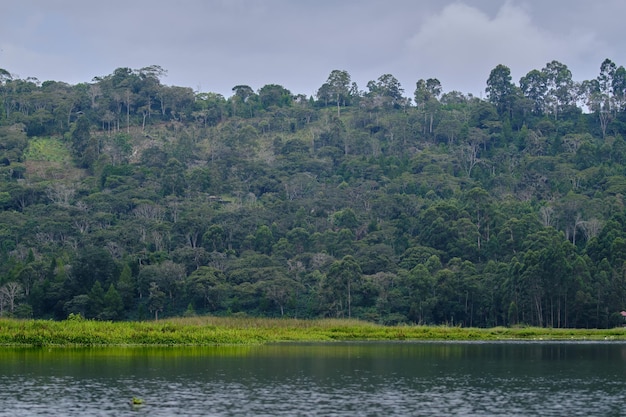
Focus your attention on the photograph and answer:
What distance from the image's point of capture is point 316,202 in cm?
14075

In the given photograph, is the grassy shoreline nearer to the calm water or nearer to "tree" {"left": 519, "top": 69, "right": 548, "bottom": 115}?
the calm water

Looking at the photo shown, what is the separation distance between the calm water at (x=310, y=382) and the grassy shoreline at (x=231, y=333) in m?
4.07

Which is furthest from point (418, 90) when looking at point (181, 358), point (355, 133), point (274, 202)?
point (181, 358)

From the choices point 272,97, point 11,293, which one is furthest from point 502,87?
point 11,293

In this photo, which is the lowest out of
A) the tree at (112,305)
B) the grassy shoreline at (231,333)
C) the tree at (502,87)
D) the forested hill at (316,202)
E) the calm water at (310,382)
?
the calm water at (310,382)

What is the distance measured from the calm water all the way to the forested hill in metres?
36.0

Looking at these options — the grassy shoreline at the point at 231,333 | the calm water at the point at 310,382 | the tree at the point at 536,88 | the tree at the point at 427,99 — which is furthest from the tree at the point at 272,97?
the calm water at the point at 310,382

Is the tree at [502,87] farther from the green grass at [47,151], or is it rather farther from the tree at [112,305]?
the tree at [112,305]

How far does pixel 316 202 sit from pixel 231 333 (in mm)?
69161

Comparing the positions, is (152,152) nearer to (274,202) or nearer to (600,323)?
(274,202)

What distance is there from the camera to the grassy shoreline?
6562 centimetres

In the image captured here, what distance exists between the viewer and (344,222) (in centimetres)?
13100

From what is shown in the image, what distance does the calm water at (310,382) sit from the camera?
35750 millimetres

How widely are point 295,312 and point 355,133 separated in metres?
74.7
